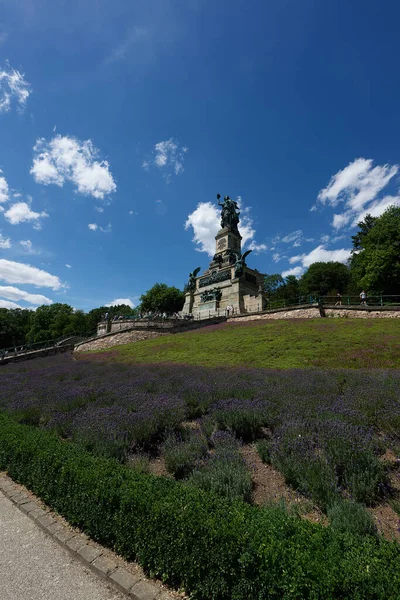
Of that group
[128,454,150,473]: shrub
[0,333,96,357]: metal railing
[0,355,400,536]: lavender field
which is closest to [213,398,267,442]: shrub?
[0,355,400,536]: lavender field

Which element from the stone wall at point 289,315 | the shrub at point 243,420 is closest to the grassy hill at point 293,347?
the stone wall at point 289,315

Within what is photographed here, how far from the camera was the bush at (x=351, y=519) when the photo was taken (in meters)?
3.09

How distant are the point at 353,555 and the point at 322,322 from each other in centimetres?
2109

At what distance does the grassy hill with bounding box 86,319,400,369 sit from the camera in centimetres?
1295

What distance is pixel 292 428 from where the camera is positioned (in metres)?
5.46

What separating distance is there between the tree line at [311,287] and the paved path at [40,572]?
34.7m

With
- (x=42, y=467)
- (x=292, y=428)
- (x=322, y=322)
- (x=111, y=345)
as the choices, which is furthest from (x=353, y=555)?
(x=111, y=345)

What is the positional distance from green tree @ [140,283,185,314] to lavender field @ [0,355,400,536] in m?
58.6

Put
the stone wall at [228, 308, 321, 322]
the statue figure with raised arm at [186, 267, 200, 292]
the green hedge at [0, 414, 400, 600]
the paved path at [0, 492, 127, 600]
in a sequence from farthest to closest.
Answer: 1. the statue figure with raised arm at [186, 267, 200, 292]
2. the stone wall at [228, 308, 321, 322]
3. the paved path at [0, 492, 127, 600]
4. the green hedge at [0, 414, 400, 600]

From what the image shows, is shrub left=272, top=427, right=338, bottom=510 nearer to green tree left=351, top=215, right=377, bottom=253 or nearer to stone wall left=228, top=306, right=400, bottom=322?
stone wall left=228, top=306, right=400, bottom=322

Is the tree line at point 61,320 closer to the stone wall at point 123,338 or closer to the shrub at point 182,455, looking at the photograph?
the stone wall at point 123,338

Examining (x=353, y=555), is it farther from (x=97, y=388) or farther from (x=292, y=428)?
(x=97, y=388)

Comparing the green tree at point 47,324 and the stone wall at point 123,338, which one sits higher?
the green tree at point 47,324

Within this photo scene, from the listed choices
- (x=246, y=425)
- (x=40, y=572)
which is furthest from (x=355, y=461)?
(x=40, y=572)
